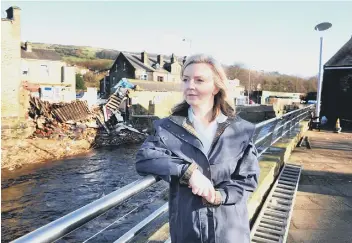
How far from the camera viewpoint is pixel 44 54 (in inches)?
1732

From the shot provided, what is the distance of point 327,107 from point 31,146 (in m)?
21.1

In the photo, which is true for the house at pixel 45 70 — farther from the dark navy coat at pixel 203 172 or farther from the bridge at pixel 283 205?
the dark navy coat at pixel 203 172

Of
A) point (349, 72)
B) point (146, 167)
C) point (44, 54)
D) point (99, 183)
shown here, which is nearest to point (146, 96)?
point (44, 54)

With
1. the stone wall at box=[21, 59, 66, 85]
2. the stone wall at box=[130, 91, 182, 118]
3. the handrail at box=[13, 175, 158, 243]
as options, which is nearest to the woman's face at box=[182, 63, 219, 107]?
the handrail at box=[13, 175, 158, 243]

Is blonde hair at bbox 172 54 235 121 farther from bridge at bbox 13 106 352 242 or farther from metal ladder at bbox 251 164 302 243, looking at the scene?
metal ladder at bbox 251 164 302 243

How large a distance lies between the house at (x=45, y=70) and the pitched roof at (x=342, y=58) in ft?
97.8

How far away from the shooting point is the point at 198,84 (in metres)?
1.84

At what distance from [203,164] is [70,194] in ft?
50.2

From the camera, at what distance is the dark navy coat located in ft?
5.44

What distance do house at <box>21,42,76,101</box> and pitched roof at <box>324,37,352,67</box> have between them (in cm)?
2981

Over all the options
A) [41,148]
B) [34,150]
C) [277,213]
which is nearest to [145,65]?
[41,148]

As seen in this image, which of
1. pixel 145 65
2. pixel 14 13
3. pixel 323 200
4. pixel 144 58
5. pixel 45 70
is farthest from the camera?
pixel 144 58

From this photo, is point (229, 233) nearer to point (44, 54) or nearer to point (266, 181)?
point (266, 181)

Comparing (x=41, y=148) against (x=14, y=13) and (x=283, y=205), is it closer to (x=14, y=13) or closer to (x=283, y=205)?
(x=14, y=13)
